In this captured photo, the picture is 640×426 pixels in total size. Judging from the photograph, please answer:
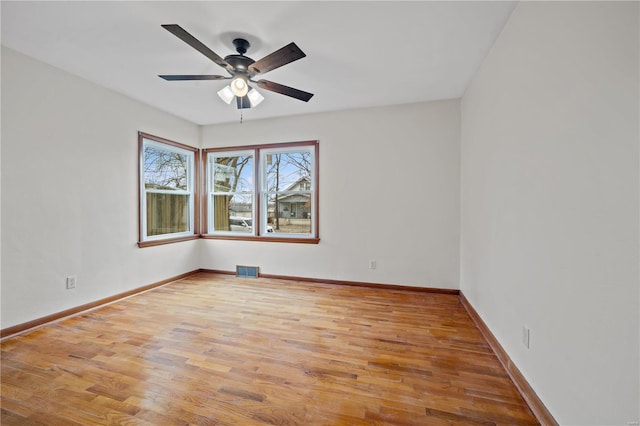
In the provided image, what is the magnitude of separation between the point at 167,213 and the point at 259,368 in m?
3.13

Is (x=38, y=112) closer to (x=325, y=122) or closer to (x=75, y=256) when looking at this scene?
(x=75, y=256)

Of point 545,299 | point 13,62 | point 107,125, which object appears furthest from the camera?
point 107,125

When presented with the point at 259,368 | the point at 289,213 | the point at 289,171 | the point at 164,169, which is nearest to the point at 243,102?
the point at 289,171

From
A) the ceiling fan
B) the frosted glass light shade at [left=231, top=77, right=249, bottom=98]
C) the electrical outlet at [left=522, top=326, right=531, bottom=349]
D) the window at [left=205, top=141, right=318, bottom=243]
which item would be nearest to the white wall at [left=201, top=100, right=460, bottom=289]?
the window at [left=205, top=141, right=318, bottom=243]

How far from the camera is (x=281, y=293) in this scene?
11.9 ft

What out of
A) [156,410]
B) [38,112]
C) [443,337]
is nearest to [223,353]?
[156,410]

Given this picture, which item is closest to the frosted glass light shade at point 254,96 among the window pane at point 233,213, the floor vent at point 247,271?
the window pane at point 233,213

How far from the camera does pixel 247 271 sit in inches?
173

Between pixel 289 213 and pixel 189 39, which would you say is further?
pixel 289 213

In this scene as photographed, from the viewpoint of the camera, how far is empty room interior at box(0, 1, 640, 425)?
4.09 ft

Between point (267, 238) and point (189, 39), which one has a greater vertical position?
point (189, 39)

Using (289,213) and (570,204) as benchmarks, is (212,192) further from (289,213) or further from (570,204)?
(570,204)

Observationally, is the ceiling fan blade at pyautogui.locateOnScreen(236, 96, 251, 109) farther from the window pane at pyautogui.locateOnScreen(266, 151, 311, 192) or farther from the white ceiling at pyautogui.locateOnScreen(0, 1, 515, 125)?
the window pane at pyautogui.locateOnScreen(266, 151, 311, 192)

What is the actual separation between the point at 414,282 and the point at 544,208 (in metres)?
2.38
